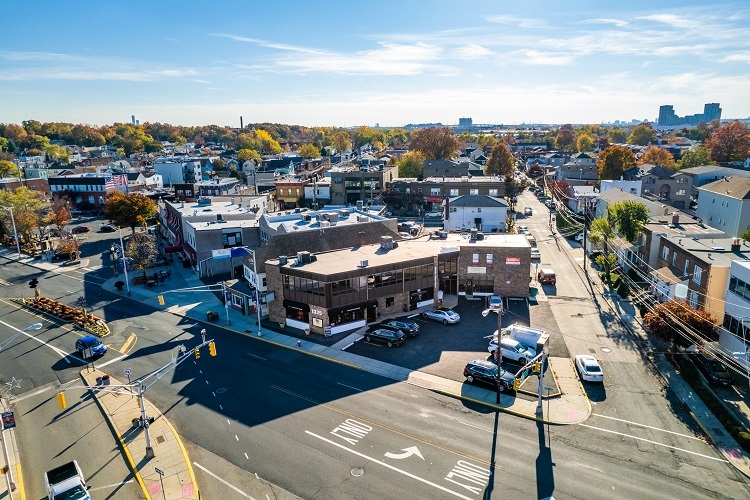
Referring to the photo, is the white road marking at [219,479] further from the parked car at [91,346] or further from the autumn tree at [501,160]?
the autumn tree at [501,160]

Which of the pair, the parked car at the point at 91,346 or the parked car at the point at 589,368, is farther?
the parked car at the point at 91,346

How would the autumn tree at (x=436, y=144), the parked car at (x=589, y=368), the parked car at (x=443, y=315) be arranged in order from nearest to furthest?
1. the parked car at (x=589, y=368)
2. the parked car at (x=443, y=315)
3. the autumn tree at (x=436, y=144)

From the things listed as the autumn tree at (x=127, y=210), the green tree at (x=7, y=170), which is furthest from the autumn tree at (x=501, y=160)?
the green tree at (x=7, y=170)

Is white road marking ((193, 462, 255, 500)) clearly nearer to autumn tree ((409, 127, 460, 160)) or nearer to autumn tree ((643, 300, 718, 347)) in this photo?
autumn tree ((643, 300, 718, 347))

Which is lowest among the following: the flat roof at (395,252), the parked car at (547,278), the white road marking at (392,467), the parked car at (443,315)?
the white road marking at (392,467)

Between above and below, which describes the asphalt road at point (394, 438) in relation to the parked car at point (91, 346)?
below

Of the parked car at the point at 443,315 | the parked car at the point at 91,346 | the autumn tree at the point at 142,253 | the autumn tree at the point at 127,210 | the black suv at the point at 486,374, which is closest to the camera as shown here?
the black suv at the point at 486,374
